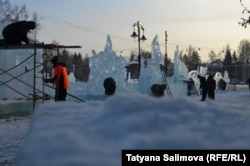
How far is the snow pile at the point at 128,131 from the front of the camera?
2.22m

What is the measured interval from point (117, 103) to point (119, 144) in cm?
59

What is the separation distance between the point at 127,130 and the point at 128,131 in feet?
0.04

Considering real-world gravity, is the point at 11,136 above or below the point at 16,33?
below

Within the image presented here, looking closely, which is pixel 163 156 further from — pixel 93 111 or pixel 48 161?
pixel 93 111

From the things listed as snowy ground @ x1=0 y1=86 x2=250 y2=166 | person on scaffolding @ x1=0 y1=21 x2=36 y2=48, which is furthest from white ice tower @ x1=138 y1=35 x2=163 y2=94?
snowy ground @ x1=0 y1=86 x2=250 y2=166

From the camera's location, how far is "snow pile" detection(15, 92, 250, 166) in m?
2.22

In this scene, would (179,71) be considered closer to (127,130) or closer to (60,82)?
(60,82)

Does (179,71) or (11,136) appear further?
(179,71)

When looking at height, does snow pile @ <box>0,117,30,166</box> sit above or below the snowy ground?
below

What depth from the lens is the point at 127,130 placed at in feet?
8.11

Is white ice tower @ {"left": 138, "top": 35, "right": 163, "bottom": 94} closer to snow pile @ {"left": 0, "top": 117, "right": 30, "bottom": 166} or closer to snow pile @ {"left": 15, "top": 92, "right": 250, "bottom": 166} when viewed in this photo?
snow pile @ {"left": 0, "top": 117, "right": 30, "bottom": 166}

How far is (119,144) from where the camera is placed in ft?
7.63

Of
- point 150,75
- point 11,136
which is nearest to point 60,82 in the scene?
point 11,136

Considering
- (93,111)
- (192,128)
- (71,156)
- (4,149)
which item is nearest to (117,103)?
(93,111)
